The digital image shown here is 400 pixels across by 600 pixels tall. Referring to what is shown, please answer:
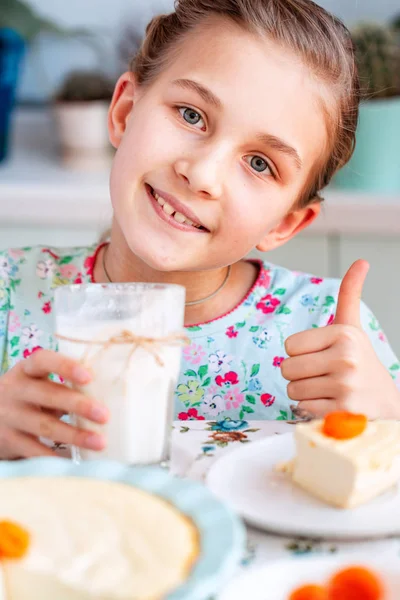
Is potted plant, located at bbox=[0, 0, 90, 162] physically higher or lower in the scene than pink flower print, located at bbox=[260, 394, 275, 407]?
higher

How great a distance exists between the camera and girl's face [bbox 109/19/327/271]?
3.40ft

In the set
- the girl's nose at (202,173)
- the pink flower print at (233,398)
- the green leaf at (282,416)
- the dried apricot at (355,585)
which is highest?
the girl's nose at (202,173)

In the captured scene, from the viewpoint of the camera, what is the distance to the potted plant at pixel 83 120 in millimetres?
2512

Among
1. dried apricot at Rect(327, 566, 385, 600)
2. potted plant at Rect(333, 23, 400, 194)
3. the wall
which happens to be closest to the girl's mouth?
dried apricot at Rect(327, 566, 385, 600)

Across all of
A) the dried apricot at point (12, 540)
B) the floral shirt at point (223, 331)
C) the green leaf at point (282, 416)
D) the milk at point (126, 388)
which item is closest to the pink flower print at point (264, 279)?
the floral shirt at point (223, 331)

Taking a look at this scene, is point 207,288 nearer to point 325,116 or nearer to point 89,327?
point 325,116

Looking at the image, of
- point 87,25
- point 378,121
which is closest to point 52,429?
point 378,121

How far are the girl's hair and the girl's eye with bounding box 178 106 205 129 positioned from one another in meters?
0.13

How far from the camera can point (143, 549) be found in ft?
1.59

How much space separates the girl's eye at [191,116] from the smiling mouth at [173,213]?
0.11m

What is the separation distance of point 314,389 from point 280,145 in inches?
13.9

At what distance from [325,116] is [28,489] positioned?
79 centimetres

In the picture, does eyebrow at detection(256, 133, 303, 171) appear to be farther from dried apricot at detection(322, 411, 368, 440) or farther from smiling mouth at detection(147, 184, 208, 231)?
dried apricot at detection(322, 411, 368, 440)

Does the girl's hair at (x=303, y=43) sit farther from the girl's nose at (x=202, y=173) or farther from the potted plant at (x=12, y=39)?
the potted plant at (x=12, y=39)
